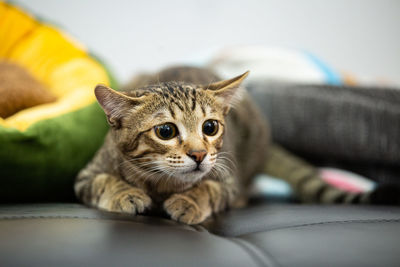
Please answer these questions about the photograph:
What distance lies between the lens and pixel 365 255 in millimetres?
680

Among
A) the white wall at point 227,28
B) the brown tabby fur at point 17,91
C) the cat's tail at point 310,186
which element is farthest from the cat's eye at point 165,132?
the white wall at point 227,28

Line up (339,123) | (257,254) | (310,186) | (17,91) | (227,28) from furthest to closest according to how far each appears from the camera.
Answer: (227,28) → (339,123) → (310,186) → (17,91) → (257,254)

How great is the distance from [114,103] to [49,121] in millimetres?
257

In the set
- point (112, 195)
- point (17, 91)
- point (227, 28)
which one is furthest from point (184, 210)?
point (227, 28)

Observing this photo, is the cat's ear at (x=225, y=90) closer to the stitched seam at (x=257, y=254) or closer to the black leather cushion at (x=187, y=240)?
the black leather cushion at (x=187, y=240)

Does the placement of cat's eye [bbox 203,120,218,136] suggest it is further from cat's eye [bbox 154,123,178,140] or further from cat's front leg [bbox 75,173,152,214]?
cat's front leg [bbox 75,173,152,214]

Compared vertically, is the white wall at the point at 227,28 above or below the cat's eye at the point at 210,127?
above

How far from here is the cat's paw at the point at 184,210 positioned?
968 mm

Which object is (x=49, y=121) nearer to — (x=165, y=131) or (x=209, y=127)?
(x=165, y=131)

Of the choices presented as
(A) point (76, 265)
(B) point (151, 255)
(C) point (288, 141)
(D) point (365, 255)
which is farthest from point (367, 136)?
(A) point (76, 265)

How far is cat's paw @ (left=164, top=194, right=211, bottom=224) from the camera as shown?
0.97 metres

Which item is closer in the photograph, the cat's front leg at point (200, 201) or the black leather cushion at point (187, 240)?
the black leather cushion at point (187, 240)

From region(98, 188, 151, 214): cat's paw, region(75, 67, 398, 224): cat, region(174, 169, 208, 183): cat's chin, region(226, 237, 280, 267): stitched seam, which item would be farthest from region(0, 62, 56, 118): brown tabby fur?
region(226, 237, 280, 267): stitched seam

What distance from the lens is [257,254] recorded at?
682 mm
